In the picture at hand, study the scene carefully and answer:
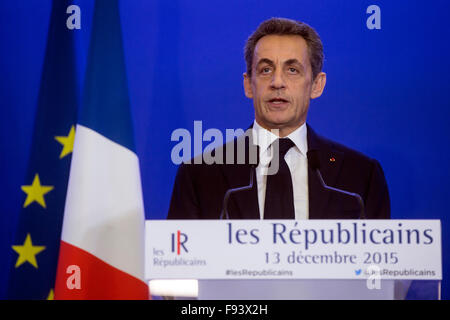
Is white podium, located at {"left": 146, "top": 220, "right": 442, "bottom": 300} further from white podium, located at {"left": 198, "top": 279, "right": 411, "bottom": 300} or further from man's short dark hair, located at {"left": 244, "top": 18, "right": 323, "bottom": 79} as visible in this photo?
man's short dark hair, located at {"left": 244, "top": 18, "right": 323, "bottom": 79}

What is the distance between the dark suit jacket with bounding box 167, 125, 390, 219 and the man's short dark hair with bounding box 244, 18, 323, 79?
1.14 ft

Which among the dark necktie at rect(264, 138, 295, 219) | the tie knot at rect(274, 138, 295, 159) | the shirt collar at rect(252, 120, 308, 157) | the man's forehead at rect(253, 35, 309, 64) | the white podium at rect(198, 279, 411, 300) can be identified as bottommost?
the white podium at rect(198, 279, 411, 300)

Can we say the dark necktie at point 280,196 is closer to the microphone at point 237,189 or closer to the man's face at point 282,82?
the microphone at point 237,189

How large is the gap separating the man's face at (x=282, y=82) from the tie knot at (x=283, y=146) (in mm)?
63

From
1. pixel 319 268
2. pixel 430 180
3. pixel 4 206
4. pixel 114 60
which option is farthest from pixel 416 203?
pixel 4 206

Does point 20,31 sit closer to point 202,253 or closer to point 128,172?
point 128,172

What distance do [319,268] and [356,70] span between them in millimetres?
1311

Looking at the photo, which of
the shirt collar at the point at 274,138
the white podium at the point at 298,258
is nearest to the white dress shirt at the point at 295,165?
the shirt collar at the point at 274,138

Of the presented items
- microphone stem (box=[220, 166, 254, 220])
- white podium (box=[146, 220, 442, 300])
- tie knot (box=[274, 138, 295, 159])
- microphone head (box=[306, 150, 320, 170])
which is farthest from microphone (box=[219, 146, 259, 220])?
white podium (box=[146, 220, 442, 300])

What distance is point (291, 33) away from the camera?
2.86m

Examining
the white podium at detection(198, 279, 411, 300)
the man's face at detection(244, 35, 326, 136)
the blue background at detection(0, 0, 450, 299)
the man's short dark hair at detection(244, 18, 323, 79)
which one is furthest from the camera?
the blue background at detection(0, 0, 450, 299)

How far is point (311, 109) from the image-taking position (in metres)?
2.98

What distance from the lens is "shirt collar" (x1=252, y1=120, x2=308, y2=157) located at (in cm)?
278

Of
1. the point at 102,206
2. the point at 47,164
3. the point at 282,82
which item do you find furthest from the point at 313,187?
the point at 47,164
